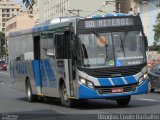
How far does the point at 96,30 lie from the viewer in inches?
727

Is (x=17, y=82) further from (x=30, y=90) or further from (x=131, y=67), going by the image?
(x=131, y=67)

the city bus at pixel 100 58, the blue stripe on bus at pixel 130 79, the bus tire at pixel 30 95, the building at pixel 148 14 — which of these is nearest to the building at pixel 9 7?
the city bus at pixel 100 58

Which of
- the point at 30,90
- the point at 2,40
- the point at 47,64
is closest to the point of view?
the point at 47,64

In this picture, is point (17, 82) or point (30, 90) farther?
point (17, 82)

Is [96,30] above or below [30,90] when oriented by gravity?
above

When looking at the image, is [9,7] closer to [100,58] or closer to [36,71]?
[36,71]

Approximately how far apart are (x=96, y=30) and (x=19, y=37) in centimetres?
722

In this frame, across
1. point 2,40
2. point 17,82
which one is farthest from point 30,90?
point 2,40

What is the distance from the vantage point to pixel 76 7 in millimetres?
113312

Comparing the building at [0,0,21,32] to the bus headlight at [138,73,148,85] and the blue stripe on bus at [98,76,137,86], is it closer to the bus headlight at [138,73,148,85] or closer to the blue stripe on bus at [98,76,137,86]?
the blue stripe on bus at [98,76,137,86]

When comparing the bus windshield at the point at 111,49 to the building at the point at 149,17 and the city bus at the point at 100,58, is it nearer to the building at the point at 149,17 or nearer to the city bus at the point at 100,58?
the city bus at the point at 100,58

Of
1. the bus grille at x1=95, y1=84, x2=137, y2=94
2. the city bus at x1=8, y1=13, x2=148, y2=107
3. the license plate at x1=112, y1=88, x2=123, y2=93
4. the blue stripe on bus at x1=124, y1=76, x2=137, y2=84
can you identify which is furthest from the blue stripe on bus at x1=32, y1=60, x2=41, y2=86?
the blue stripe on bus at x1=124, y1=76, x2=137, y2=84

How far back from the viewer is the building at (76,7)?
11106 cm

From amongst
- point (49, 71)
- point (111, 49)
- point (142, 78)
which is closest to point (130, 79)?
point (142, 78)
